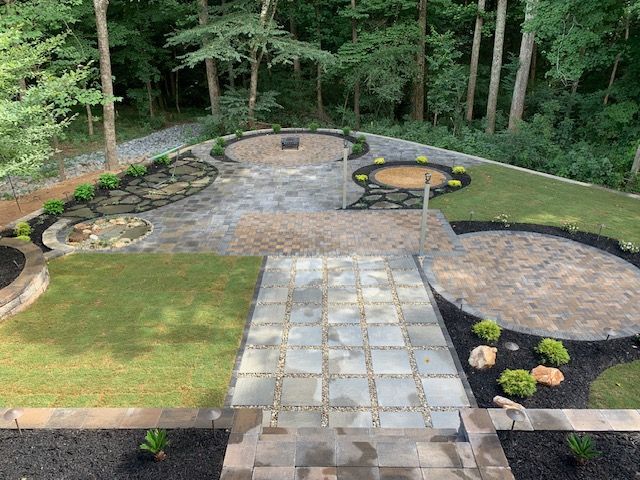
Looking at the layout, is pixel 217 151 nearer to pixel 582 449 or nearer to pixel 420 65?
pixel 420 65

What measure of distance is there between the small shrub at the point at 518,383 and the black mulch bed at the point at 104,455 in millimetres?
3841

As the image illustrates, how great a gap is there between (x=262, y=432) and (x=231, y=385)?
1400 millimetres

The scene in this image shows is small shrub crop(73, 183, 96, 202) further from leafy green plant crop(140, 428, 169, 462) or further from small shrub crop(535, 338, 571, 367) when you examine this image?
small shrub crop(535, 338, 571, 367)

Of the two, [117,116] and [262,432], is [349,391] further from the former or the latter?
[117,116]

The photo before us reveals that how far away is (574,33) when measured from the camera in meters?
15.1

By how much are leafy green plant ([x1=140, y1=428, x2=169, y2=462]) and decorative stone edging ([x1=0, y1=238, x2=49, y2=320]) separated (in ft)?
15.8

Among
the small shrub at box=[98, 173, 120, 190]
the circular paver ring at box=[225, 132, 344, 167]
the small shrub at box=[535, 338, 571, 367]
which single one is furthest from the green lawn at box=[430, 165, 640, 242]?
the small shrub at box=[98, 173, 120, 190]

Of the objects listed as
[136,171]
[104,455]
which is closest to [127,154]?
[136,171]

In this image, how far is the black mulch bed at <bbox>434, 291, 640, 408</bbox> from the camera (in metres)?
6.24

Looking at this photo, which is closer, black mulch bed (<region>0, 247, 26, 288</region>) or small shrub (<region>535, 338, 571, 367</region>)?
small shrub (<region>535, 338, 571, 367</region>)

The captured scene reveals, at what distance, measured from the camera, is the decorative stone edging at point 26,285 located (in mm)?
→ 7977

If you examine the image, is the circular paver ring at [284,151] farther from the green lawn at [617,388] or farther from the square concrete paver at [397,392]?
the green lawn at [617,388]

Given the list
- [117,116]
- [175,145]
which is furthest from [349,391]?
[117,116]

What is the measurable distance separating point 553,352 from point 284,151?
13.7 m
